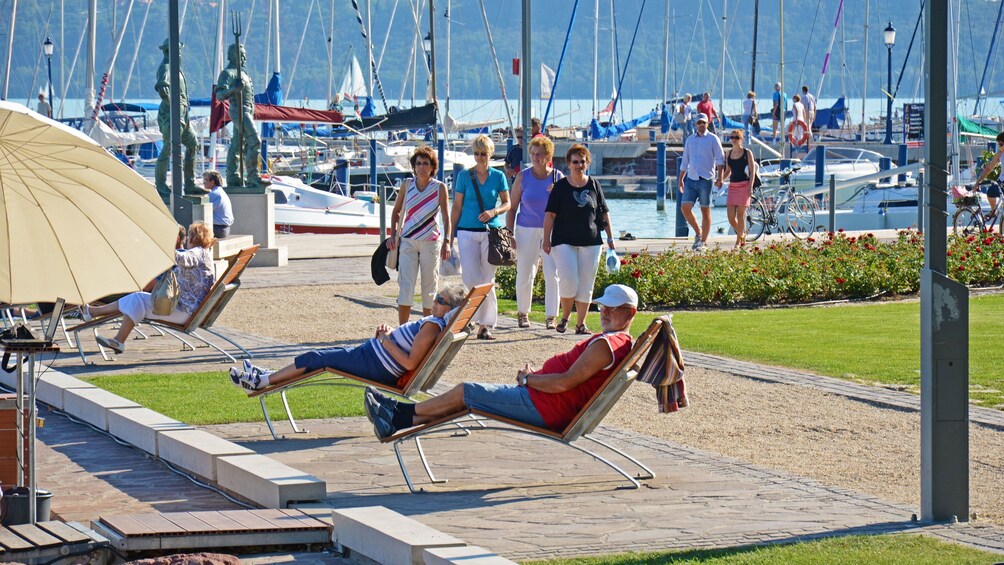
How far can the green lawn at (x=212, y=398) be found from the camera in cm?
1063

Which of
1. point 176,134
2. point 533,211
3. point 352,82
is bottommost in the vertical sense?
point 533,211

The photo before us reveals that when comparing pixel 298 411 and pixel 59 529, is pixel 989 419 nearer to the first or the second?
pixel 298 411

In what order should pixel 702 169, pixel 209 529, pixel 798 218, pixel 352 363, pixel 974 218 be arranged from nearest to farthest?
pixel 209 529, pixel 352 363, pixel 702 169, pixel 974 218, pixel 798 218

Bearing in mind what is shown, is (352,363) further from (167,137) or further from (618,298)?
(167,137)

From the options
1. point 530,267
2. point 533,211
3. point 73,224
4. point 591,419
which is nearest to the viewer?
point 73,224

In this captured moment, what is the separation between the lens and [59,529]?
6.77 meters

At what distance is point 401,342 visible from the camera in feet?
31.7

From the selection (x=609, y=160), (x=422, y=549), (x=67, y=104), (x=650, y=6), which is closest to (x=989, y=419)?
(x=422, y=549)

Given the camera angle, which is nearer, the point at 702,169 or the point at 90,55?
the point at 702,169

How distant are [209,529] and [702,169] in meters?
17.4

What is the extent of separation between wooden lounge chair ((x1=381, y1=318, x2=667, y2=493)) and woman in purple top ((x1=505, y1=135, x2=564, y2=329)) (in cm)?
626

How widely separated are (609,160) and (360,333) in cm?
4935

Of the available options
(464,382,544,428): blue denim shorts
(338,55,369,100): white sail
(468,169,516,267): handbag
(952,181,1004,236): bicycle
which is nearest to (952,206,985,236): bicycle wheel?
(952,181,1004,236): bicycle

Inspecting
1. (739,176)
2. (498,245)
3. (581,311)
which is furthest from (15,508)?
(739,176)
